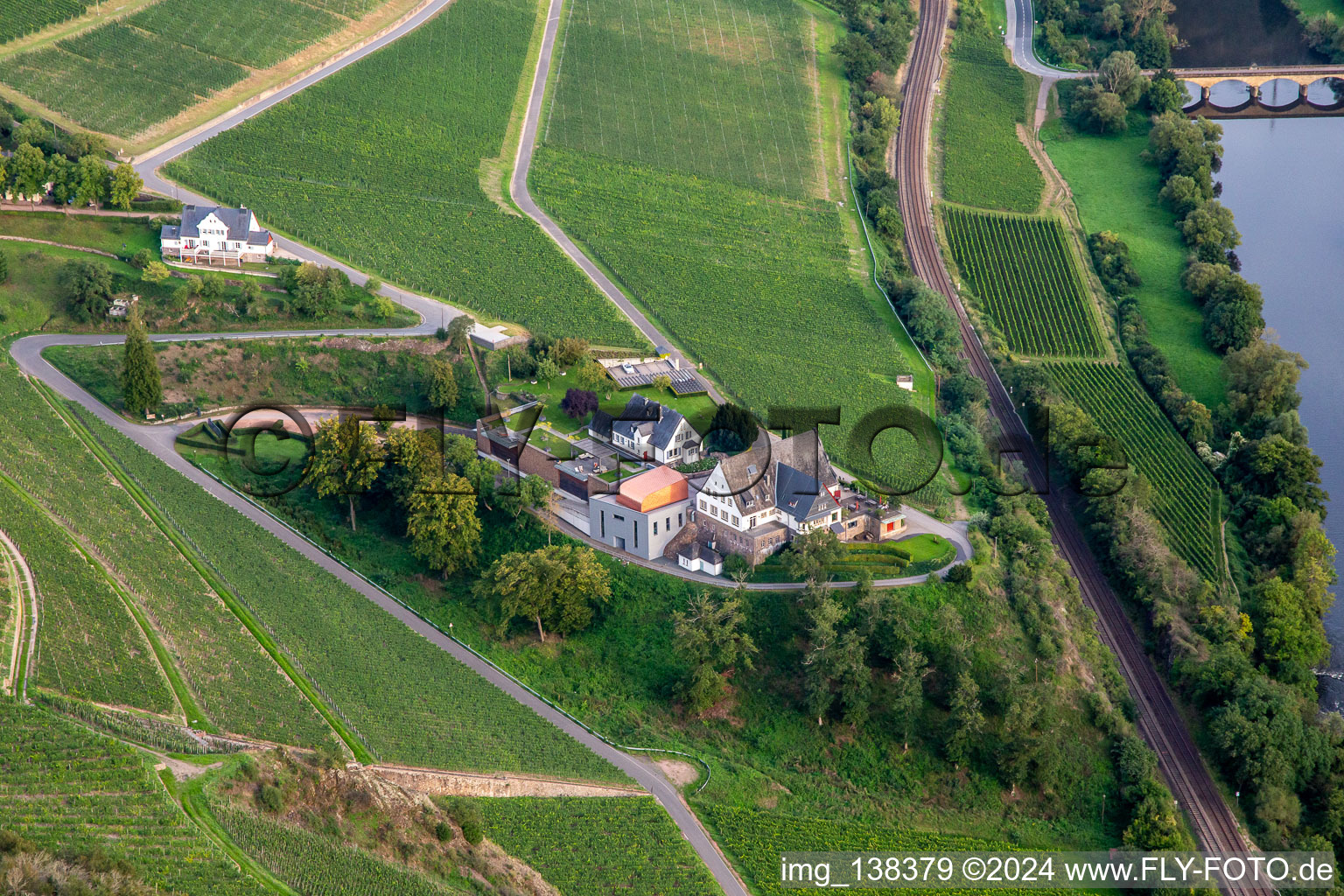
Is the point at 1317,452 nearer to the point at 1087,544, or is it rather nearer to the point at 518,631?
the point at 1087,544

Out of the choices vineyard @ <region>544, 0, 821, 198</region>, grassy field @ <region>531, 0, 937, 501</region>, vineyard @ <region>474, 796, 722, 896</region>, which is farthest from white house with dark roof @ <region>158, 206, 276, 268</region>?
vineyard @ <region>474, 796, 722, 896</region>

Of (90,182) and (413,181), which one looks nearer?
(90,182)

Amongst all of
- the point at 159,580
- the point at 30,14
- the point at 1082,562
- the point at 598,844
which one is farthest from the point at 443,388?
the point at 30,14

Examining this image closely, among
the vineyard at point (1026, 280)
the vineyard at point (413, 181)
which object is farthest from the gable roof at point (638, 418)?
the vineyard at point (1026, 280)

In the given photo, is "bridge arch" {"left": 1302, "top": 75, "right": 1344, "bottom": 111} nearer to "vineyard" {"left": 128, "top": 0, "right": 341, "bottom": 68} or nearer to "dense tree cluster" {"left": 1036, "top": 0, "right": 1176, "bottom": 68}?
"dense tree cluster" {"left": 1036, "top": 0, "right": 1176, "bottom": 68}

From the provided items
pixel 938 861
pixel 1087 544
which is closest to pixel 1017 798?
pixel 938 861

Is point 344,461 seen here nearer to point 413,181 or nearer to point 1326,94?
point 413,181

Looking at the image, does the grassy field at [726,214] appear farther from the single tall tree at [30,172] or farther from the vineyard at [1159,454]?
the single tall tree at [30,172]
